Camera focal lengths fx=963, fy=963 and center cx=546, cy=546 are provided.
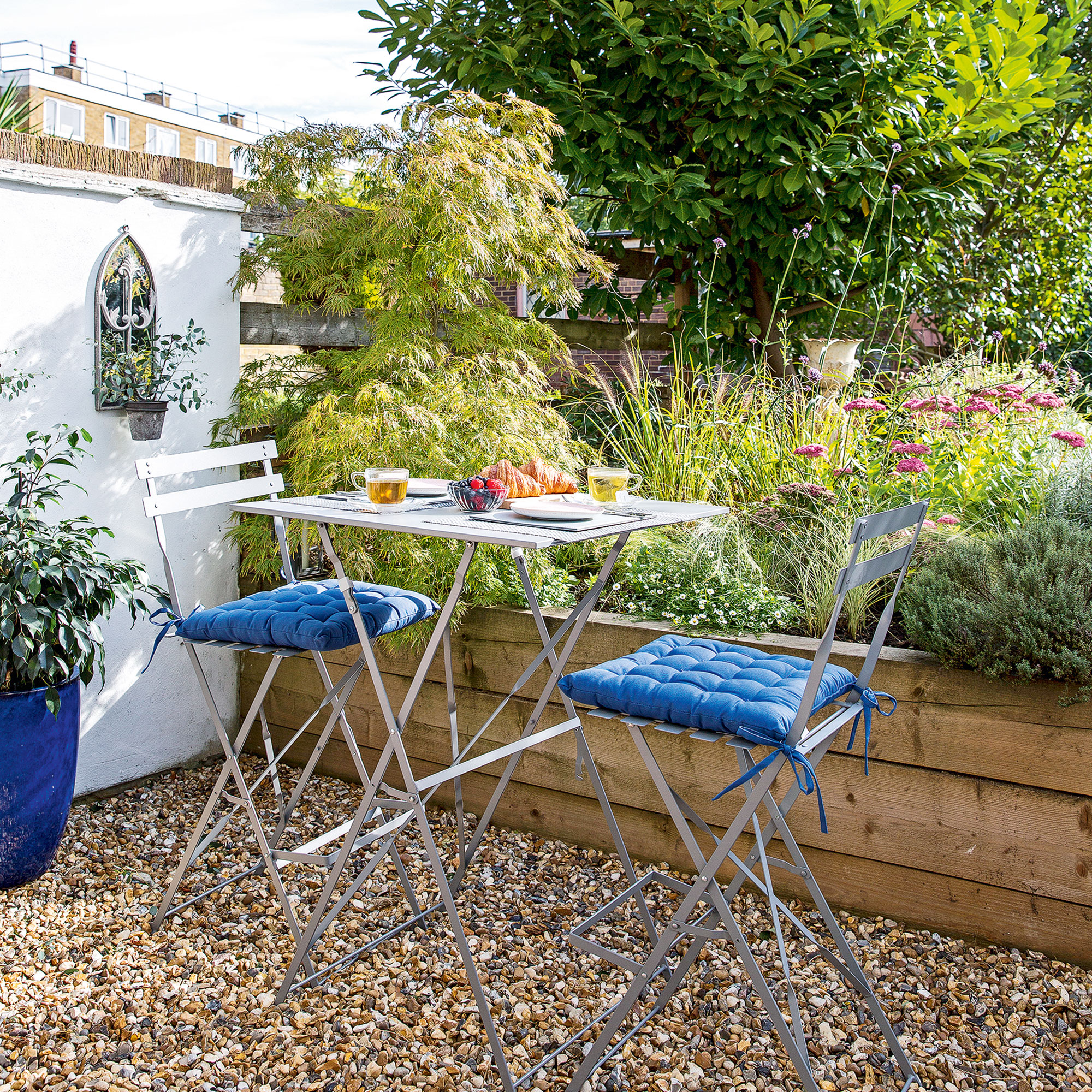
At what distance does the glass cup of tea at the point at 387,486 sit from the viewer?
2.04 metres

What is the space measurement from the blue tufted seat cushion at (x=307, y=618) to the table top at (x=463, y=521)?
10.9 inches

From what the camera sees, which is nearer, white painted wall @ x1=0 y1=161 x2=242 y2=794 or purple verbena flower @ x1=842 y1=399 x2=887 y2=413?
white painted wall @ x1=0 y1=161 x2=242 y2=794

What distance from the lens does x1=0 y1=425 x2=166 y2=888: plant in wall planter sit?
249cm

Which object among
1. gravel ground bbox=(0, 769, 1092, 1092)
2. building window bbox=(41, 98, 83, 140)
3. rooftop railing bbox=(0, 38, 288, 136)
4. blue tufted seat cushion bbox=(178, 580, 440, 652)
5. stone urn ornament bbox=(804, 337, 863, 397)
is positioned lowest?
gravel ground bbox=(0, 769, 1092, 1092)

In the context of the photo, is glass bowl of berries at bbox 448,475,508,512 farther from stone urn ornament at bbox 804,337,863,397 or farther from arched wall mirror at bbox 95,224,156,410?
stone urn ornament at bbox 804,337,863,397

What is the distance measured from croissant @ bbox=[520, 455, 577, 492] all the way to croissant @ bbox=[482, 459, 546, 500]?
42 millimetres

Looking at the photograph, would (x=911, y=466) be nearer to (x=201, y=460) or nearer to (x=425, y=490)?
(x=425, y=490)

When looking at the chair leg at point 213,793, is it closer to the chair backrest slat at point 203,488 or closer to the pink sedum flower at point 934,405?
the chair backrest slat at point 203,488

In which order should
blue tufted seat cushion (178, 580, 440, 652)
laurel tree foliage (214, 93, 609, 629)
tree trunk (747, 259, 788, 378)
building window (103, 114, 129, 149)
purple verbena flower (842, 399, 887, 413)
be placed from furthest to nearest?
building window (103, 114, 129, 149), tree trunk (747, 259, 788, 378), purple verbena flower (842, 399, 887, 413), laurel tree foliage (214, 93, 609, 629), blue tufted seat cushion (178, 580, 440, 652)

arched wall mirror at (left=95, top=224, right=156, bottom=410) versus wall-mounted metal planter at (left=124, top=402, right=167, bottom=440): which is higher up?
arched wall mirror at (left=95, top=224, right=156, bottom=410)

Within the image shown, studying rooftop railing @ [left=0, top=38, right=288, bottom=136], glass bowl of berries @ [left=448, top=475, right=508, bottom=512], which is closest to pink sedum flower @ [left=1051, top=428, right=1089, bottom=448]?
glass bowl of berries @ [left=448, top=475, right=508, bottom=512]

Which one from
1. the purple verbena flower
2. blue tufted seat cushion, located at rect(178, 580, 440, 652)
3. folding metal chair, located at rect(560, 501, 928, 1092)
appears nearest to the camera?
folding metal chair, located at rect(560, 501, 928, 1092)

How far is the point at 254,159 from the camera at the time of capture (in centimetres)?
347

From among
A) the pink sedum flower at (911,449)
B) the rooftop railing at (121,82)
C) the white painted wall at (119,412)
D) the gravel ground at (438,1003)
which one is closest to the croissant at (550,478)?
the gravel ground at (438,1003)
